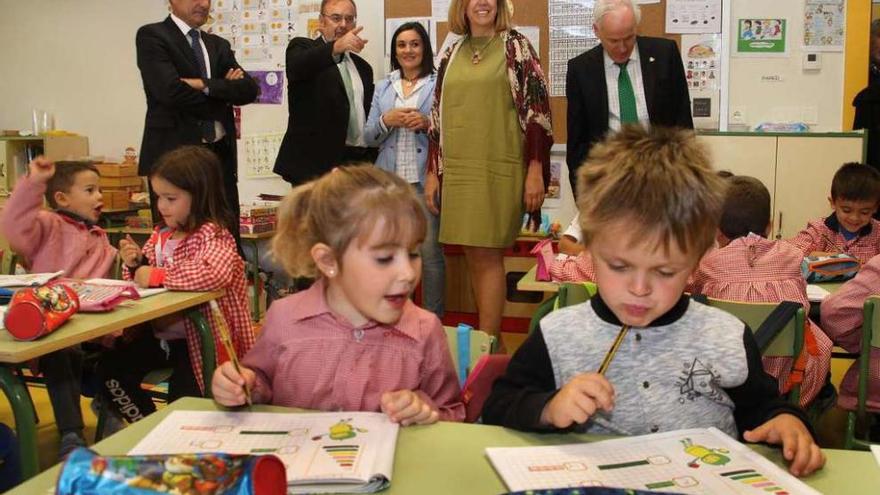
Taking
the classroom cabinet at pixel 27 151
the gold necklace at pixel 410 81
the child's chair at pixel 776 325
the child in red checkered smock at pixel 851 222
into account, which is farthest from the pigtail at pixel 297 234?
the classroom cabinet at pixel 27 151

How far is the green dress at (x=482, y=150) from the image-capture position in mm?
3533

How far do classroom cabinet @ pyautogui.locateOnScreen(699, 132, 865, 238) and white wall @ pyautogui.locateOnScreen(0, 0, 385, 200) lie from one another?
305cm

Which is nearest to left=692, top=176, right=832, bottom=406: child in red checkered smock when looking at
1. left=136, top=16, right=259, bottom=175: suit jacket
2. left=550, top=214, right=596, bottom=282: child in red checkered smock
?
left=550, top=214, right=596, bottom=282: child in red checkered smock

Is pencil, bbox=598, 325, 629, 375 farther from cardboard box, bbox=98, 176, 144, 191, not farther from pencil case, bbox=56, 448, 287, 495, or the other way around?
cardboard box, bbox=98, 176, 144, 191

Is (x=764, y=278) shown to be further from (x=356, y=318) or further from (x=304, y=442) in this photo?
(x=304, y=442)

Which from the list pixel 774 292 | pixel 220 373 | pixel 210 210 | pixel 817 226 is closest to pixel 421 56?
pixel 210 210

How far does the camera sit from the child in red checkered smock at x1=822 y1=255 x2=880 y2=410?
2.30m

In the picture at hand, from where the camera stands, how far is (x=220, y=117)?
374 cm

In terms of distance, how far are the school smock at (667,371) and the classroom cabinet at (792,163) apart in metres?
3.36

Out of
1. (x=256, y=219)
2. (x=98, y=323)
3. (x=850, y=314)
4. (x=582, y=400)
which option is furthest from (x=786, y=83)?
(x=582, y=400)

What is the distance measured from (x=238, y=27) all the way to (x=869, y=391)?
476 cm

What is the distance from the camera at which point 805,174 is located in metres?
4.43

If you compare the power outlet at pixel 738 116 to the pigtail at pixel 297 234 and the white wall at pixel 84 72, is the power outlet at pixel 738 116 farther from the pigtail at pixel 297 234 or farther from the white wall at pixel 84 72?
the pigtail at pixel 297 234

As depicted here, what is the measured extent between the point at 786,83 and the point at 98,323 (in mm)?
4120
